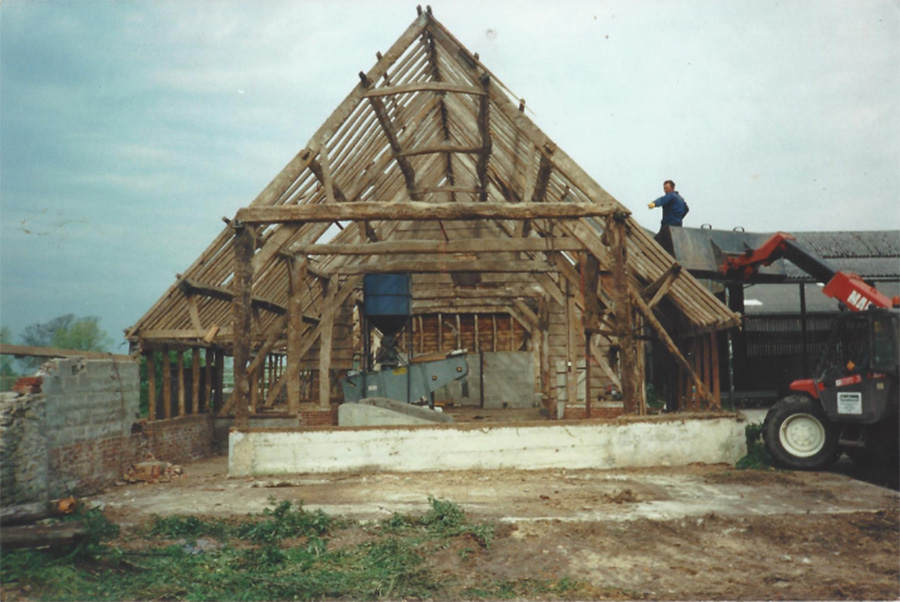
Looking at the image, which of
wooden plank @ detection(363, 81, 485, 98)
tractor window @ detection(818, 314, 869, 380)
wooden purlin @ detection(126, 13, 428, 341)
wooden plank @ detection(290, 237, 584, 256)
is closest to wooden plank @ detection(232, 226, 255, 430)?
wooden purlin @ detection(126, 13, 428, 341)

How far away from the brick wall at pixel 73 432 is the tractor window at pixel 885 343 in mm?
9735

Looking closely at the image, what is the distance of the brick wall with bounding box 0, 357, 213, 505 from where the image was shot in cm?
839

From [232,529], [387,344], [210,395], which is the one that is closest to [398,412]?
[387,344]

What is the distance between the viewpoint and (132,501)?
9336 millimetres

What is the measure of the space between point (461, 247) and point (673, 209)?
405cm

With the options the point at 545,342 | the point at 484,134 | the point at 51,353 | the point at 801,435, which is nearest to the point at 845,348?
Answer: the point at 801,435

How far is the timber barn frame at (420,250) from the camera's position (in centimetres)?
1142

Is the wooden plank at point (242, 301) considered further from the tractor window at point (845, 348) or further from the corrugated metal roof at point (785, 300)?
the corrugated metal roof at point (785, 300)

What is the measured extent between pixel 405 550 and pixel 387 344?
32.9ft

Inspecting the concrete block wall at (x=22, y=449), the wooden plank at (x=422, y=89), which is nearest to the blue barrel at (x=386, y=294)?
the wooden plank at (x=422, y=89)

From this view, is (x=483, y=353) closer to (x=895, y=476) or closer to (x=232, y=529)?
(x=895, y=476)

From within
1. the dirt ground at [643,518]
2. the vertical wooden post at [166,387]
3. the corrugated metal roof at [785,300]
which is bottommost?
the dirt ground at [643,518]

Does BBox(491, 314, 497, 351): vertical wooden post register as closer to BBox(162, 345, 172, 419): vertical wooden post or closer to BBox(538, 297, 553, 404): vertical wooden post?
BBox(538, 297, 553, 404): vertical wooden post

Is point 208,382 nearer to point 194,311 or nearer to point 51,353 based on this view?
point 194,311
